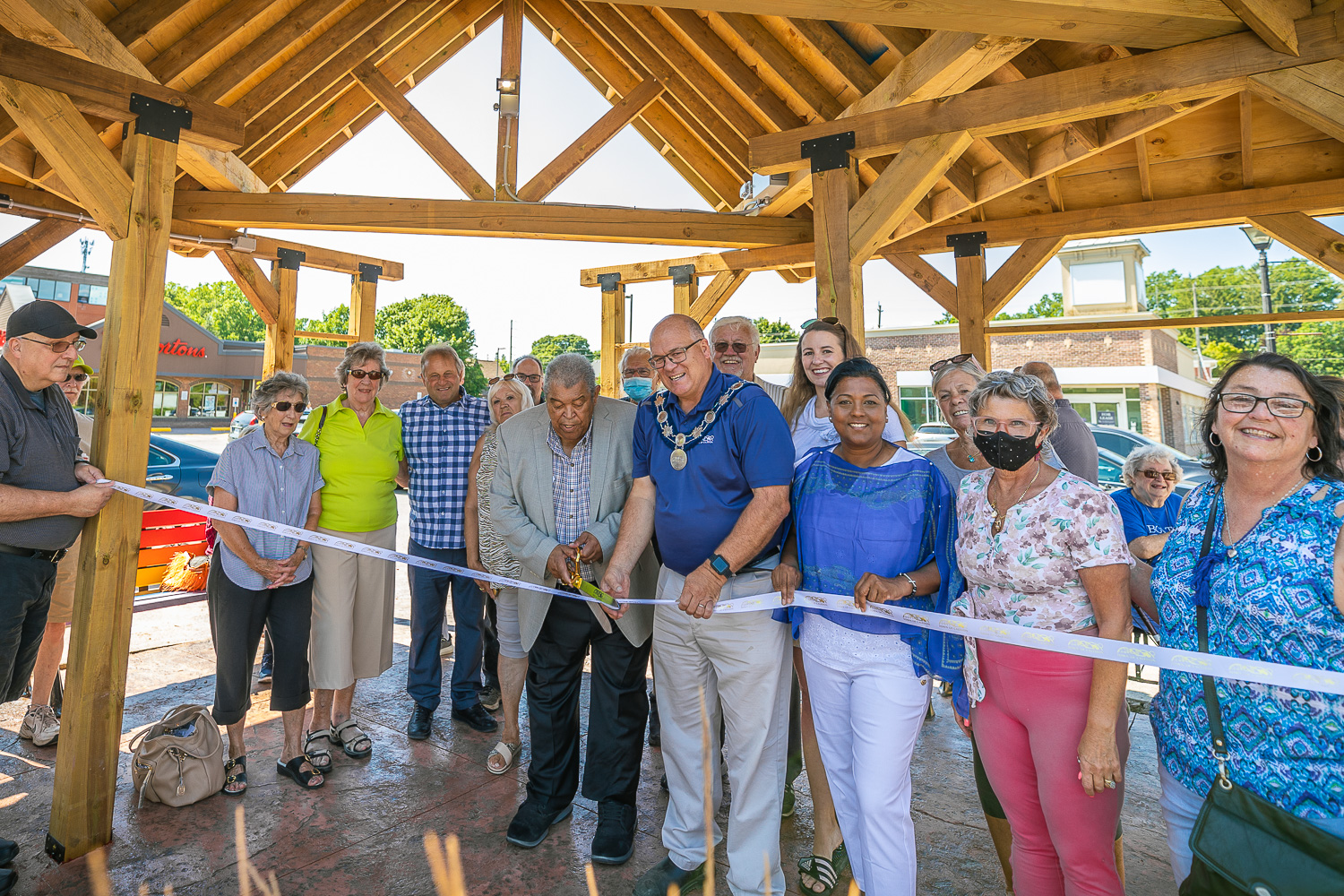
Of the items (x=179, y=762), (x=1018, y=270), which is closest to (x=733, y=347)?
(x=179, y=762)

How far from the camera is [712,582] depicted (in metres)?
2.21

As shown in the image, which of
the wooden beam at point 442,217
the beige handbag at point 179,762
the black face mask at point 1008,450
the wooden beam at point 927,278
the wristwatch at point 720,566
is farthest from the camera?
the wooden beam at point 927,278

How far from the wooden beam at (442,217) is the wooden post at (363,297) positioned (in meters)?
2.26

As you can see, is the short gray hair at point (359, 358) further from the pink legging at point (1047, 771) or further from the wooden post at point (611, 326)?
the wooden post at point (611, 326)

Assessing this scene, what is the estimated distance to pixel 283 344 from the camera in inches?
304

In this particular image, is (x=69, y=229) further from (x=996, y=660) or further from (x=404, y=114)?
(x=996, y=660)

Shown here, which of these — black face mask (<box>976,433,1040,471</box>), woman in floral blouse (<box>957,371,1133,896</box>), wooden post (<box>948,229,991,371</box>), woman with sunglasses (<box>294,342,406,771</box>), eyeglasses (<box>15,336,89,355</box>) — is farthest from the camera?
wooden post (<box>948,229,991,371</box>)

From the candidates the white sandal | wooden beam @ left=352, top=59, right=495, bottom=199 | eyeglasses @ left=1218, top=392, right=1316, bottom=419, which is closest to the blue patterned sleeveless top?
eyeglasses @ left=1218, top=392, right=1316, bottom=419

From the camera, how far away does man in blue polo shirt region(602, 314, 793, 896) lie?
226 cm

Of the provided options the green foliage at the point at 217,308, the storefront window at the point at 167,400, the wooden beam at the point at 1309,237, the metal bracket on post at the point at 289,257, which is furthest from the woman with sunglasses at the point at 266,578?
the green foliage at the point at 217,308

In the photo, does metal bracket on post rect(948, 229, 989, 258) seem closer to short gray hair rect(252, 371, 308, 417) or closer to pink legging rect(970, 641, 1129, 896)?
pink legging rect(970, 641, 1129, 896)

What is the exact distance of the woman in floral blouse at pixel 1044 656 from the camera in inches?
71.2

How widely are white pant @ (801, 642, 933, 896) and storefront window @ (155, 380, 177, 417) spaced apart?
39365 mm

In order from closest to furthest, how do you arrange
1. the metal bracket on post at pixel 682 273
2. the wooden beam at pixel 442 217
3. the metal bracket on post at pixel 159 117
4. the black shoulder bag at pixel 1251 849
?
the black shoulder bag at pixel 1251 849 → the metal bracket on post at pixel 159 117 → the wooden beam at pixel 442 217 → the metal bracket on post at pixel 682 273
